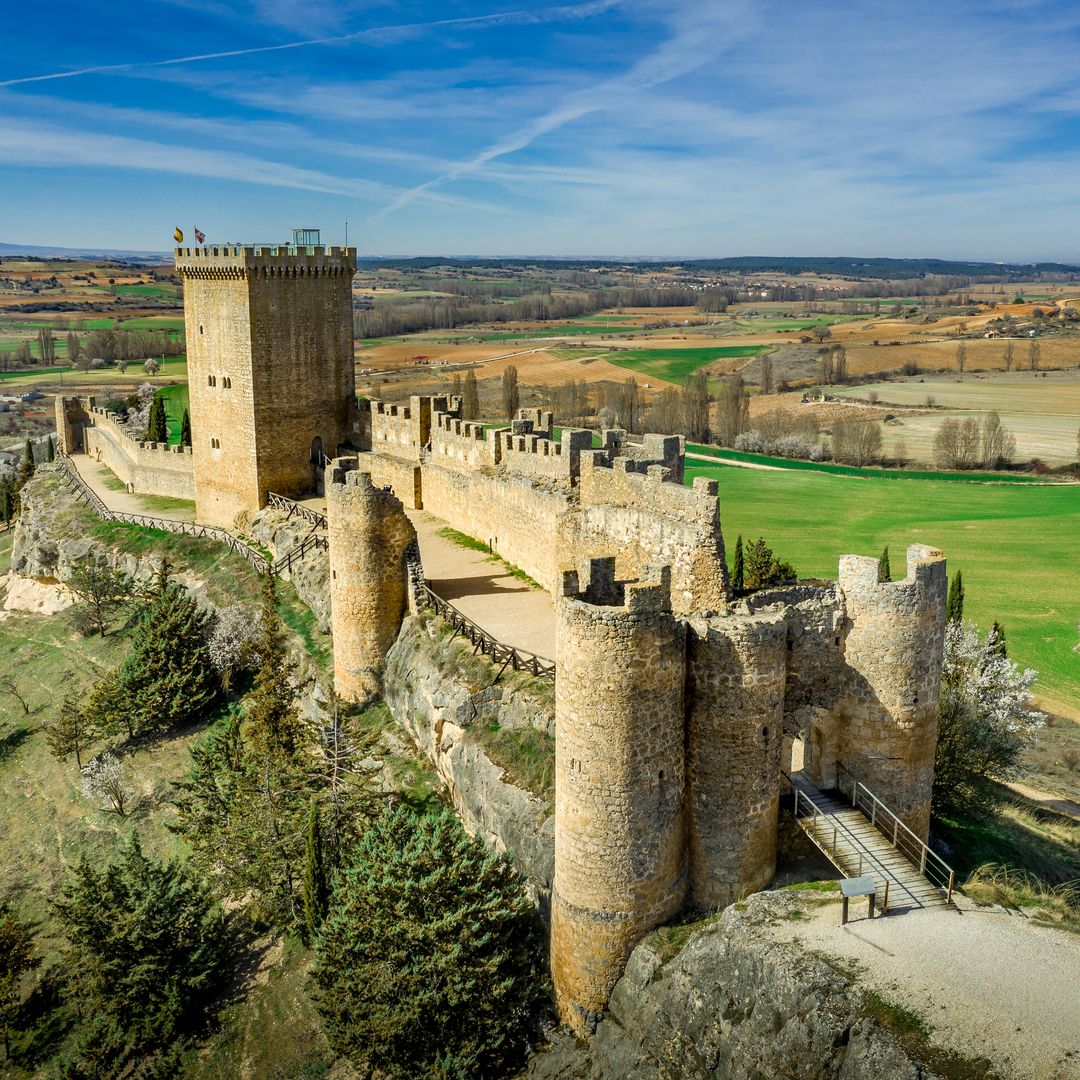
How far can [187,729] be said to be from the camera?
2844 centimetres

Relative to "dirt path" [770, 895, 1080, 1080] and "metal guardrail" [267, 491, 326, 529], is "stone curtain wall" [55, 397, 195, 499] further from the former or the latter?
"dirt path" [770, 895, 1080, 1080]

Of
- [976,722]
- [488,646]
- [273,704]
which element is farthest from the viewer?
[976,722]

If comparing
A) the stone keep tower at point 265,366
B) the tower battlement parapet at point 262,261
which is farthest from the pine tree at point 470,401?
the tower battlement parapet at point 262,261

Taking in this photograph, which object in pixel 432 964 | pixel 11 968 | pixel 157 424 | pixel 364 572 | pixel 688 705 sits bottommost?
pixel 11 968

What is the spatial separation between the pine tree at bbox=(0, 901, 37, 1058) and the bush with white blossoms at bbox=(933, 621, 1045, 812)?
18801mm

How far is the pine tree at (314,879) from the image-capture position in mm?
18891

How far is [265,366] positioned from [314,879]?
1829 centimetres

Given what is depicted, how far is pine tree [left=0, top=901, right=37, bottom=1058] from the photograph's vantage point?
1995cm

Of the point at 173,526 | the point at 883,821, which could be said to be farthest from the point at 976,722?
the point at 173,526

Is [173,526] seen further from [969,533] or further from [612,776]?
[969,533]

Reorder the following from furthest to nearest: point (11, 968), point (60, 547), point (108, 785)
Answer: point (60, 547), point (108, 785), point (11, 968)

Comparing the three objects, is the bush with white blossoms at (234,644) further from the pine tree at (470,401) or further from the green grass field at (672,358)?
the green grass field at (672,358)

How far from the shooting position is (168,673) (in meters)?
28.0

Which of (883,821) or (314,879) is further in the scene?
(314,879)
